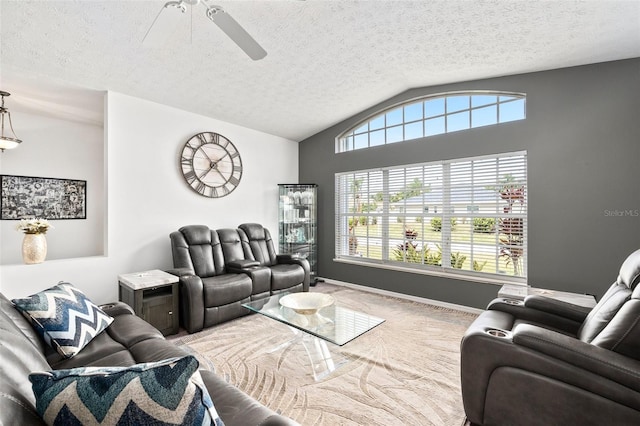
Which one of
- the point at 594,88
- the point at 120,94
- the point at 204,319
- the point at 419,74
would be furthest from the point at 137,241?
the point at 594,88

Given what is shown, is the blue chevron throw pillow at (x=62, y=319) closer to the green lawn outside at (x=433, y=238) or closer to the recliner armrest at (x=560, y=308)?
the recliner armrest at (x=560, y=308)

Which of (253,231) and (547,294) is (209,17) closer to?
(253,231)

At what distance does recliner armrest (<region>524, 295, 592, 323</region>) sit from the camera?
210 centimetres

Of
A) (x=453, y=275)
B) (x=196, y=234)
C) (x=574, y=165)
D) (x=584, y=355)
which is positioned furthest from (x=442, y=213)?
(x=196, y=234)

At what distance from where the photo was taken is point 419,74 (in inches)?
147

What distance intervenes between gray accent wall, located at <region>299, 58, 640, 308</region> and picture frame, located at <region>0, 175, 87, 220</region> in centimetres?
547

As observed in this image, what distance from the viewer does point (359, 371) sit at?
2406 millimetres

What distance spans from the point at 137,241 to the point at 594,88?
560 cm

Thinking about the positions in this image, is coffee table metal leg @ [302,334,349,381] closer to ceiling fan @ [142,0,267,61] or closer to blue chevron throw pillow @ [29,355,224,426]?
blue chevron throw pillow @ [29,355,224,426]

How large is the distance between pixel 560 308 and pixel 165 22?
3.42 metres

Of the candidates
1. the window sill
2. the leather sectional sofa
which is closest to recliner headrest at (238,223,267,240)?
the leather sectional sofa

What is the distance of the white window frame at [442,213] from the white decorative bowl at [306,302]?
2122mm

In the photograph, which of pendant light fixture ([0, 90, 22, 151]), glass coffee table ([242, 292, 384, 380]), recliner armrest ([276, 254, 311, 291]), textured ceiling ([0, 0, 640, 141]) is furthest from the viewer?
recliner armrest ([276, 254, 311, 291])

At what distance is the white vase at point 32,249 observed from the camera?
296 cm
